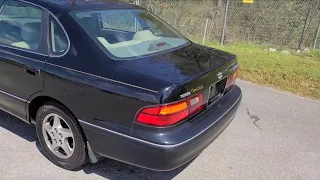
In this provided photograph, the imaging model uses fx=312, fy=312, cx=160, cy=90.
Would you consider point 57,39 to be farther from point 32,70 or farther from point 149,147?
point 149,147

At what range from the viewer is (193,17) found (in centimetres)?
1084

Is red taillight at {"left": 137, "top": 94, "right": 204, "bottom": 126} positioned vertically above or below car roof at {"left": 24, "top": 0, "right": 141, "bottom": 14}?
below

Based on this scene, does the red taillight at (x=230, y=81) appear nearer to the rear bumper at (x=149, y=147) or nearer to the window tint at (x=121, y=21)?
the rear bumper at (x=149, y=147)

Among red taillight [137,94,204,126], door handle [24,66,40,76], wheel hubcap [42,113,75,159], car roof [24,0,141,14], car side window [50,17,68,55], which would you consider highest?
car roof [24,0,141,14]

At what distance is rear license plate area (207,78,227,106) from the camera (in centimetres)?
287

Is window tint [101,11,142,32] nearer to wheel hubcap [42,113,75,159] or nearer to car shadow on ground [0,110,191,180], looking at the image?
wheel hubcap [42,113,75,159]

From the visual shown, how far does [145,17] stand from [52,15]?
3.87ft

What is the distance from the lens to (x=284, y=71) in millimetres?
6352

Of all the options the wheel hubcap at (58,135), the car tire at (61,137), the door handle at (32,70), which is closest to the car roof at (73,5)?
the door handle at (32,70)

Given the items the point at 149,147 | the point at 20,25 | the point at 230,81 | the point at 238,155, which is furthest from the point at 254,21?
the point at 149,147

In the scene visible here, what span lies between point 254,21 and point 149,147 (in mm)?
8148

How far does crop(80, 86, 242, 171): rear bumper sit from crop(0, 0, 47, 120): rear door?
29.4 inches

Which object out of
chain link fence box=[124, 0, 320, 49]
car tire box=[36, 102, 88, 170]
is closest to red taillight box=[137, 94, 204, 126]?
car tire box=[36, 102, 88, 170]

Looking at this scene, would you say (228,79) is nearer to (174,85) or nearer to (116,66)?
(174,85)
